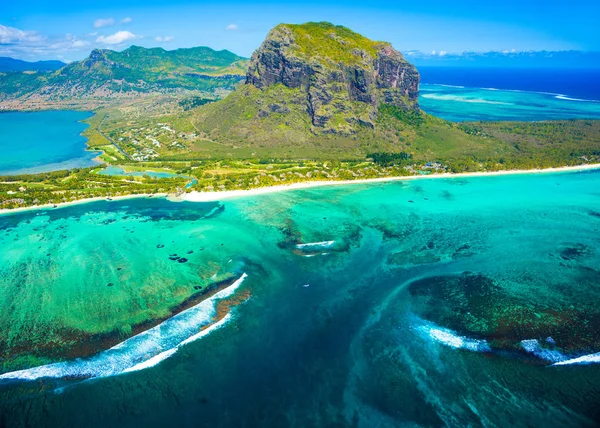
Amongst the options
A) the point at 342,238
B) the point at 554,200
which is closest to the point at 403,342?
the point at 342,238

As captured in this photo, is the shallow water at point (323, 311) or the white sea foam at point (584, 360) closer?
the shallow water at point (323, 311)

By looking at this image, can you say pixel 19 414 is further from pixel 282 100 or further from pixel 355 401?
pixel 282 100

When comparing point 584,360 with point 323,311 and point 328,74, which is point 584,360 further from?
point 328,74

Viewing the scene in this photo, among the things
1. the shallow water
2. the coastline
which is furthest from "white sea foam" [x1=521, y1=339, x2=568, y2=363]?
the coastline

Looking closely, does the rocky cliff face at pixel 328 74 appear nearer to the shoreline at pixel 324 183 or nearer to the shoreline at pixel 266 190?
the shoreline at pixel 324 183

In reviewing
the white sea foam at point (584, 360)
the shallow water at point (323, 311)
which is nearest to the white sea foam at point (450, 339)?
the shallow water at point (323, 311)

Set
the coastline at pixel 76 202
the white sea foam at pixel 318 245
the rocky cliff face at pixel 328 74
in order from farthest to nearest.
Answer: the rocky cliff face at pixel 328 74 < the coastline at pixel 76 202 < the white sea foam at pixel 318 245
